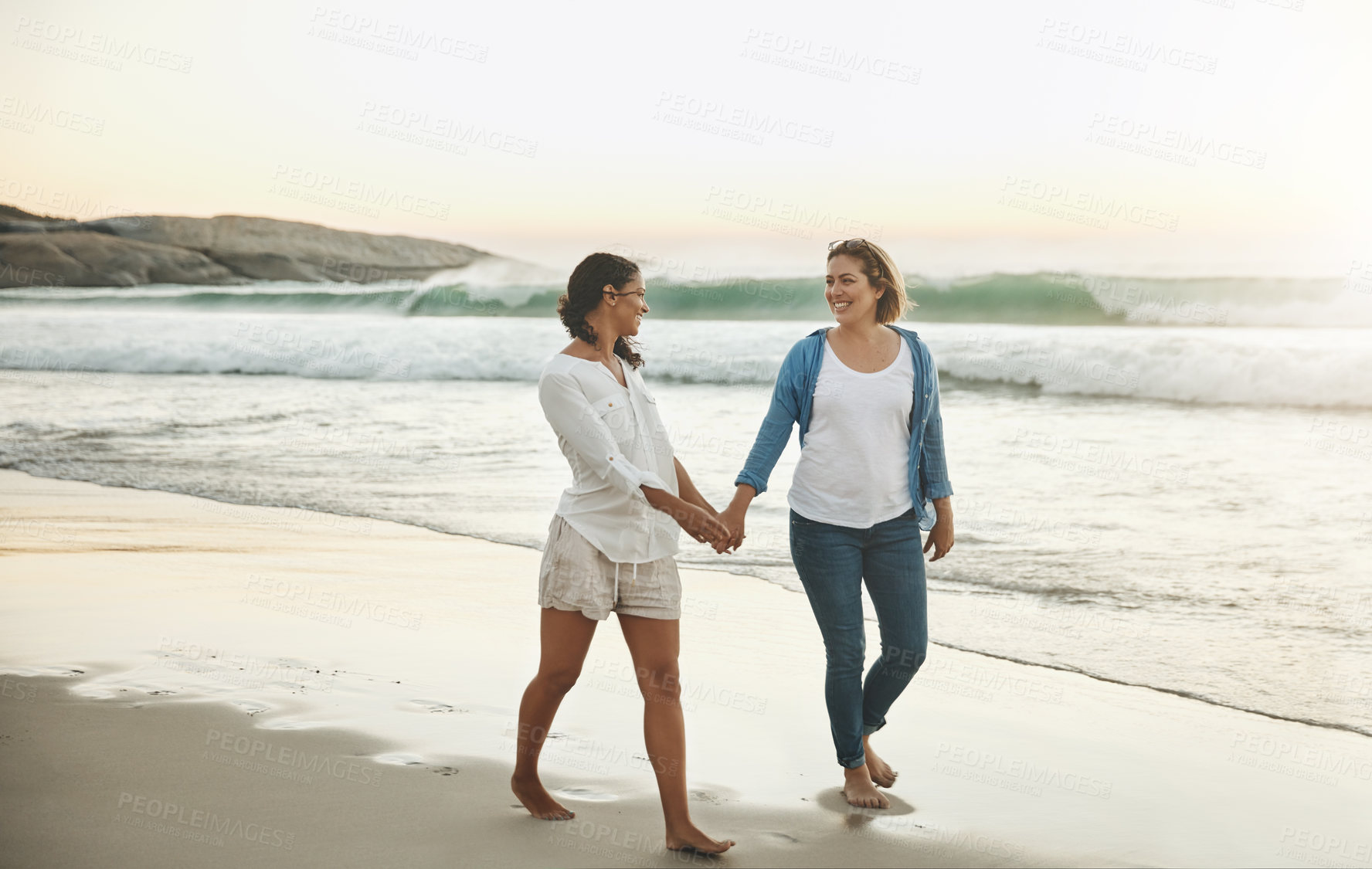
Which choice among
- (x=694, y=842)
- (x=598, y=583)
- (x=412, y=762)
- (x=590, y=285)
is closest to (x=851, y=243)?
(x=590, y=285)

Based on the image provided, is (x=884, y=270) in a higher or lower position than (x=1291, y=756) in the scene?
higher

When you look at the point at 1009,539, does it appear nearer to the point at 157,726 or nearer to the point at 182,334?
the point at 157,726

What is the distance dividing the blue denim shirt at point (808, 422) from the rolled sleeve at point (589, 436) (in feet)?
1.85

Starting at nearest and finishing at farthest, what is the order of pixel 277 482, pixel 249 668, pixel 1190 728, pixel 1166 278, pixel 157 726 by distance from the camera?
pixel 157 726
pixel 1190 728
pixel 249 668
pixel 277 482
pixel 1166 278

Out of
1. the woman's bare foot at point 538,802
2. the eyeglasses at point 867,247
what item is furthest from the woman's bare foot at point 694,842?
the eyeglasses at point 867,247

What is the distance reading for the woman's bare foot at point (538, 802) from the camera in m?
3.18

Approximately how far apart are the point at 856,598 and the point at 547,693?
100 centimetres

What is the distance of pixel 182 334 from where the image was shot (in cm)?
2336

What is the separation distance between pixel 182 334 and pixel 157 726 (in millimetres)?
21658

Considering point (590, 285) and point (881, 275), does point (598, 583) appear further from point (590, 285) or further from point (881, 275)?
point (881, 275)

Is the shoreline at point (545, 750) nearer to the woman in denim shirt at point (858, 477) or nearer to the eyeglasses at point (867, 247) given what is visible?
the woman in denim shirt at point (858, 477)

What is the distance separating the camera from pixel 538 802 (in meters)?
3.19

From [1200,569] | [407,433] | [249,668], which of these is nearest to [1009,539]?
[1200,569]

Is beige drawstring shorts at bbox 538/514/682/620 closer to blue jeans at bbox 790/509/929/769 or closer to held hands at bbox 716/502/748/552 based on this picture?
held hands at bbox 716/502/748/552
